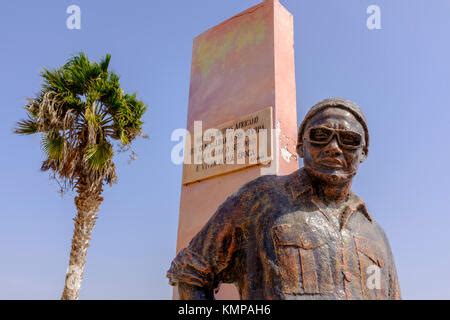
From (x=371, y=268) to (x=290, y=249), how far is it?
36cm

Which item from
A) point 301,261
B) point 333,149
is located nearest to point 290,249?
point 301,261

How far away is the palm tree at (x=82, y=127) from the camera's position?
8938mm

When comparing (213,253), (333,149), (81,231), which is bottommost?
(213,253)

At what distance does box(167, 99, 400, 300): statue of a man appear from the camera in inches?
73.4

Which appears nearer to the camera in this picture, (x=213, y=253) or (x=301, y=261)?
(x=301, y=261)

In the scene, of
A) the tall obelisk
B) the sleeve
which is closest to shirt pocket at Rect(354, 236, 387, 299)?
the sleeve

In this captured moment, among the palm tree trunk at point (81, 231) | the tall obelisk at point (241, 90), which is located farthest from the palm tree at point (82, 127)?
the tall obelisk at point (241, 90)

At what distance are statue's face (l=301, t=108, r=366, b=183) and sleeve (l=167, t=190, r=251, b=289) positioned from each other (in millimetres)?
341

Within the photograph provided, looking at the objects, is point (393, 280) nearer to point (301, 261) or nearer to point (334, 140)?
point (301, 261)

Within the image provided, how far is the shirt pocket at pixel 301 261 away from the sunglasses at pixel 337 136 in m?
0.38

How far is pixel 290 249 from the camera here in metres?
1.89

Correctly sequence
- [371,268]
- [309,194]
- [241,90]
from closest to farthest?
1. [371,268]
2. [309,194]
3. [241,90]

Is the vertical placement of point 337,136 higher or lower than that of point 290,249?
higher

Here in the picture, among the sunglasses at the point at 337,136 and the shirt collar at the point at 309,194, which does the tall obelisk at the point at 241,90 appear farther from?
the sunglasses at the point at 337,136
